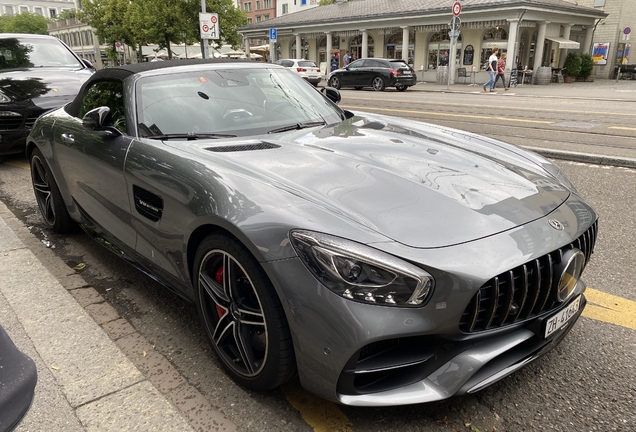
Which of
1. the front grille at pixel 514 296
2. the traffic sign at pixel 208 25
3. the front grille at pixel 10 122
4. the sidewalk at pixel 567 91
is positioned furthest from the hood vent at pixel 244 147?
the traffic sign at pixel 208 25

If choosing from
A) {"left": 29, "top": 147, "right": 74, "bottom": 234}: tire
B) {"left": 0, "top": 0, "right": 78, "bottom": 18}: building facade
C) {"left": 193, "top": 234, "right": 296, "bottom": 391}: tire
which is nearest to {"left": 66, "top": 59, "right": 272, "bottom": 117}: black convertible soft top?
{"left": 29, "top": 147, "right": 74, "bottom": 234}: tire

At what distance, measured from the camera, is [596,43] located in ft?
112

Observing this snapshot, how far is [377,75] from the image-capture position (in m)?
22.8

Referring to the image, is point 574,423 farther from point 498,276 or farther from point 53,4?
point 53,4

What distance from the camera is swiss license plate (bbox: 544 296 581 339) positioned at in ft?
6.50

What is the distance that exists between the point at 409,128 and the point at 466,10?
27.6m

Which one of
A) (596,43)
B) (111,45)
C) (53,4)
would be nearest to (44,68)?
(596,43)

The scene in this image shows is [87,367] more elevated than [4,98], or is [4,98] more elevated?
[4,98]

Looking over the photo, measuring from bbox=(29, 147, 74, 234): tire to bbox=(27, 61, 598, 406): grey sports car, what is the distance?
3.73 ft

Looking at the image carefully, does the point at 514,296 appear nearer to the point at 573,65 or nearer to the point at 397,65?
the point at 397,65

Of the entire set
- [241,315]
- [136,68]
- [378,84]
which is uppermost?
[136,68]

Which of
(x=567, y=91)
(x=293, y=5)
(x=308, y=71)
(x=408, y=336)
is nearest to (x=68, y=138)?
(x=408, y=336)

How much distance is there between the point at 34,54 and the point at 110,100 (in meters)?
6.23

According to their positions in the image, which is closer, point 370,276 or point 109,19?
point 370,276
